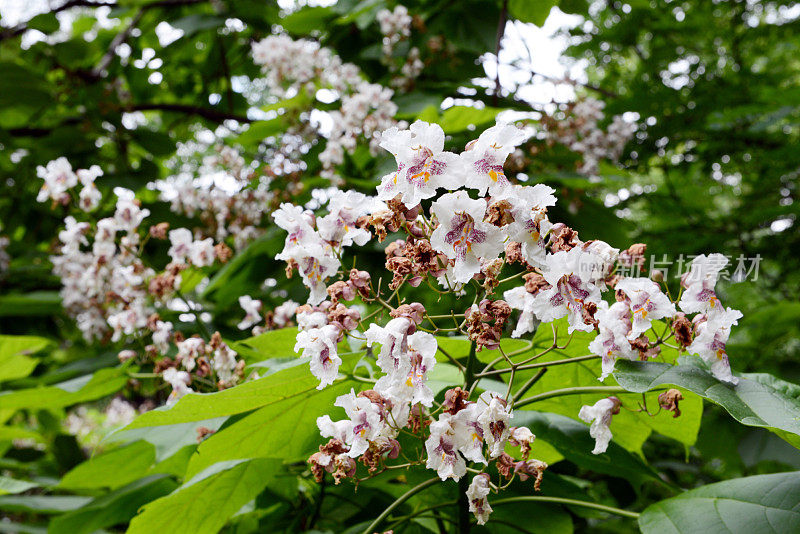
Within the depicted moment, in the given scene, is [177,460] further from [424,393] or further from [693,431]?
[693,431]

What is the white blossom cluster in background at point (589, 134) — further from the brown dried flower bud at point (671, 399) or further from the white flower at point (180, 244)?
the brown dried flower bud at point (671, 399)

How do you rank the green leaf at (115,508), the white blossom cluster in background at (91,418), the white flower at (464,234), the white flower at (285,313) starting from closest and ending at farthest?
1. the white flower at (464,234)
2. the white flower at (285,313)
3. the green leaf at (115,508)
4. the white blossom cluster in background at (91,418)

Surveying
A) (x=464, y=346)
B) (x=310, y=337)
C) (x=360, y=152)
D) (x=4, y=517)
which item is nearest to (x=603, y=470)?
(x=464, y=346)

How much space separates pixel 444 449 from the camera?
818 millimetres

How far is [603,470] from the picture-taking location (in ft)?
4.58

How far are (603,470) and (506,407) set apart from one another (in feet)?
2.35

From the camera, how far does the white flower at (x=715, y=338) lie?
901 millimetres

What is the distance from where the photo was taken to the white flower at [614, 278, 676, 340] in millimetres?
871

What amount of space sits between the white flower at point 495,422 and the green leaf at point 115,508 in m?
1.26

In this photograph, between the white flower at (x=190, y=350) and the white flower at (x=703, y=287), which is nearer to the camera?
the white flower at (x=703, y=287)

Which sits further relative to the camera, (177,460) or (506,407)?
(177,460)

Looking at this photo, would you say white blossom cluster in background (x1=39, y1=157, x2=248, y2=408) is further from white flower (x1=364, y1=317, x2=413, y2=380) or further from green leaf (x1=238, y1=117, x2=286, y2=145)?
green leaf (x1=238, y1=117, x2=286, y2=145)

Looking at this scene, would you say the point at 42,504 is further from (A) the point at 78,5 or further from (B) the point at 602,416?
(A) the point at 78,5

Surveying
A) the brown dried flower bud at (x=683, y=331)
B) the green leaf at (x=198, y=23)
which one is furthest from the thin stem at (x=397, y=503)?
the green leaf at (x=198, y=23)
